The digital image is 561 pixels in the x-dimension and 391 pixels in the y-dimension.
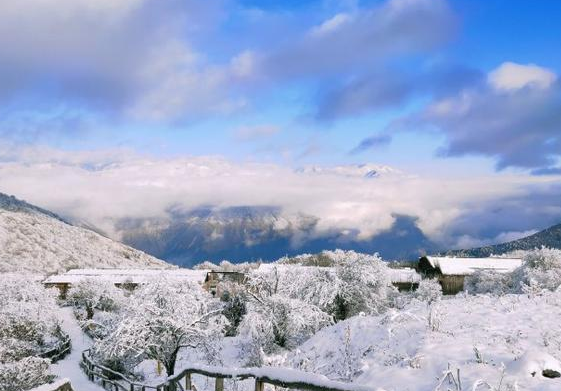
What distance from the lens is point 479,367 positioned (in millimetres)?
10305

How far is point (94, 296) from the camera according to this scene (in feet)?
243

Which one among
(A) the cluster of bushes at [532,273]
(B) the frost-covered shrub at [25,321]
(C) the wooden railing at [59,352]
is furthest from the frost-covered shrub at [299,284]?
(B) the frost-covered shrub at [25,321]

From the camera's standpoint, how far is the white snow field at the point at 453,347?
982 centimetres

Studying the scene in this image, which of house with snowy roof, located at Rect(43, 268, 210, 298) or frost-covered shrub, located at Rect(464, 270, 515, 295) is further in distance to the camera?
house with snowy roof, located at Rect(43, 268, 210, 298)

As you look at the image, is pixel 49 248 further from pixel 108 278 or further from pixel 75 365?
pixel 75 365

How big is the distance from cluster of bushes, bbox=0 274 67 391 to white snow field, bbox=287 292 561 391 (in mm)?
13276

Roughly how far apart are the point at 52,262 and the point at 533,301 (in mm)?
149790

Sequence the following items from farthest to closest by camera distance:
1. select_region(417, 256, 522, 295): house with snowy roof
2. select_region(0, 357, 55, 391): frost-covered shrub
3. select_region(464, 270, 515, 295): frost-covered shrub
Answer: select_region(417, 256, 522, 295): house with snowy roof < select_region(464, 270, 515, 295): frost-covered shrub < select_region(0, 357, 55, 391): frost-covered shrub

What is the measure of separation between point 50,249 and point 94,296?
93.0m

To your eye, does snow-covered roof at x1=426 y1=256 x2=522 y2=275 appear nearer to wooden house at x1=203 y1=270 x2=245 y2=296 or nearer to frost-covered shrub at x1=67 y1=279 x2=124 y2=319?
wooden house at x1=203 y1=270 x2=245 y2=296

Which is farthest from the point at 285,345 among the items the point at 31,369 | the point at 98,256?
the point at 98,256

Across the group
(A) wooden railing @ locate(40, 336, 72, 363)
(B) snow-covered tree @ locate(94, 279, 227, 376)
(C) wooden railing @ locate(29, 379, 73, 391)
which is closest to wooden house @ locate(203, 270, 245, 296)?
(A) wooden railing @ locate(40, 336, 72, 363)

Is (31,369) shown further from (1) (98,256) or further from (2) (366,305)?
(1) (98,256)

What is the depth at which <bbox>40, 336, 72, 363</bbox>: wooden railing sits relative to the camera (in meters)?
39.8
